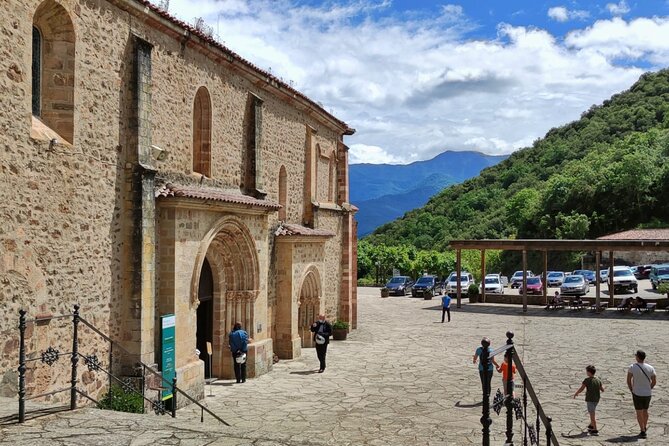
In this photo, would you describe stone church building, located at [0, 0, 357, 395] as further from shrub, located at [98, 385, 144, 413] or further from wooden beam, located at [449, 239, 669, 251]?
wooden beam, located at [449, 239, 669, 251]

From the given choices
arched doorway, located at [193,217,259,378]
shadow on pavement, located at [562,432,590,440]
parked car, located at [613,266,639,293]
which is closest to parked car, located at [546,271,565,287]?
parked car, located at [613,266,639,293]

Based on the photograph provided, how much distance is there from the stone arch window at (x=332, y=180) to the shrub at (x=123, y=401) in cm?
1477

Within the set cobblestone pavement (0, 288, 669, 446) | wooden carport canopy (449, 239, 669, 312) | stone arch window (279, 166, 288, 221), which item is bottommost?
cobblestone pavement (0, 288, 669, 446)

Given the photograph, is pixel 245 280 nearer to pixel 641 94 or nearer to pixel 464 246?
pixel 464 246

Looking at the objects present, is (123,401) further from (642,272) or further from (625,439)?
(642,272)

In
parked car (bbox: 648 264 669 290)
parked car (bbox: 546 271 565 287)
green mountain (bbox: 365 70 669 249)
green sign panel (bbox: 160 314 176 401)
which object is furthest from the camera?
green mountain (bbox: 365 70 669 249)

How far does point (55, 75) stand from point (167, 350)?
17.3 ft

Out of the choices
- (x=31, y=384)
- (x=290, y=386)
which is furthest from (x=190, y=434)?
(x=290, y=386)

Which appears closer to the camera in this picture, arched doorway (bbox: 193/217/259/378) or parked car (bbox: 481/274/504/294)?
arched doorway (bbox: 193/217/259/378)

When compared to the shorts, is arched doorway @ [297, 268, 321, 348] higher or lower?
higher

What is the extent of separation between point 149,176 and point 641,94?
8686 centimetres

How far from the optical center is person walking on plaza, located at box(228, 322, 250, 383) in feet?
47.5

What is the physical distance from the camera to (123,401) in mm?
10695

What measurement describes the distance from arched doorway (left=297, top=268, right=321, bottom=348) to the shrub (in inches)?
388
